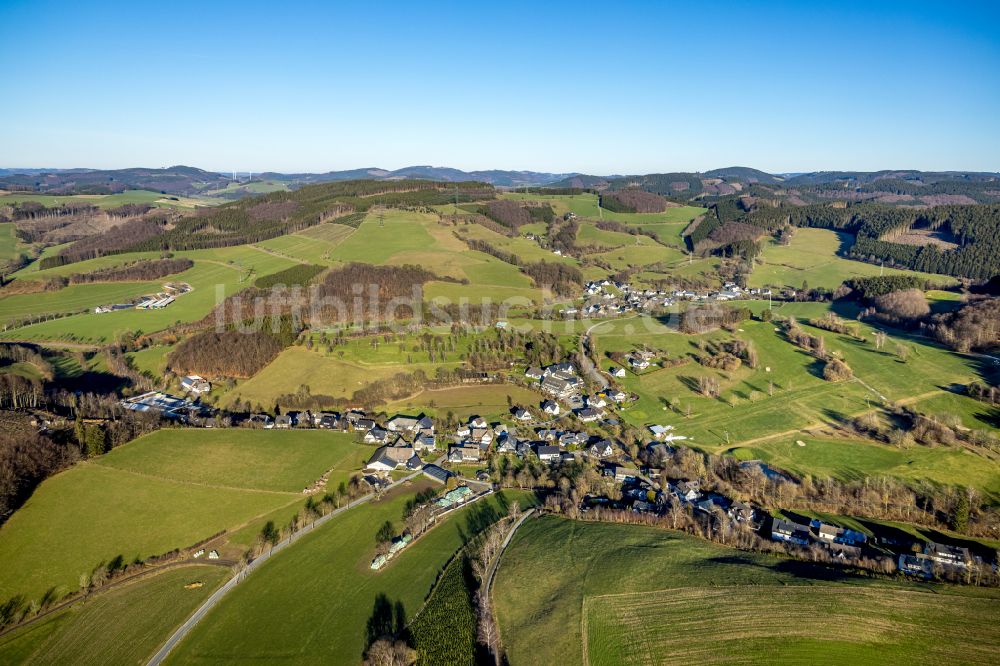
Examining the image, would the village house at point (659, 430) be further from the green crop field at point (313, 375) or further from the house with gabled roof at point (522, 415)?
the green crop field at point (313, 375)

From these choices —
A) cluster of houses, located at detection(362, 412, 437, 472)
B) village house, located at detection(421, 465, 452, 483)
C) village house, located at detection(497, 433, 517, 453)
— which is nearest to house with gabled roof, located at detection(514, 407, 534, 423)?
village house, located at detection(497, 433, 517, 453)

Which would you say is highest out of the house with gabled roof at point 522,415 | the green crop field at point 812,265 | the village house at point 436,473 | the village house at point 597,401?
the green crop field at point 812,265

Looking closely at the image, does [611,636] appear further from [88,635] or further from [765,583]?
[88,635]

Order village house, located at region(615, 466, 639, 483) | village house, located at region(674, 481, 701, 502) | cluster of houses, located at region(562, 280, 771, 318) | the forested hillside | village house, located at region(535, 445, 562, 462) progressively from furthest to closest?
the forested hillside → cluster of houses, located at region(562, 280, 771, 318) → village house, located at region(535, 445, 562, 462) → village house, located at region(615, 466, 639, 483) → village house, located at region(674, 481, 701, 502)

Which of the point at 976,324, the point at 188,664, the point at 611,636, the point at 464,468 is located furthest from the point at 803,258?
the point at 188,664

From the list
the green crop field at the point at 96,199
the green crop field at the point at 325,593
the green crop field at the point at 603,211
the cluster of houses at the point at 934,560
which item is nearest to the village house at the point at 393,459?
the green crop field at the point at 325,593

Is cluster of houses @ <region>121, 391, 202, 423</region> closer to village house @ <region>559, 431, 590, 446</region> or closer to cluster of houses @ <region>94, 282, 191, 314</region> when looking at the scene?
cluster of houses @ <region>94, 282, 191, 314</region>
